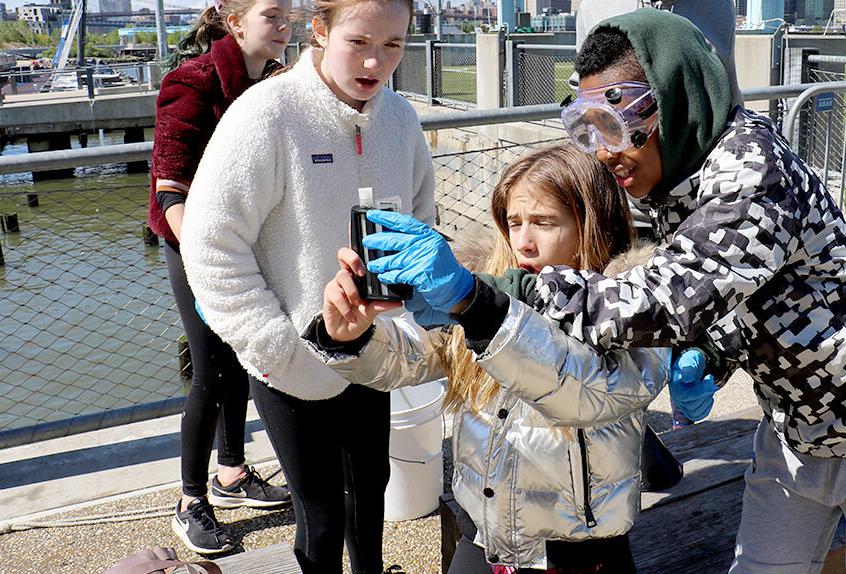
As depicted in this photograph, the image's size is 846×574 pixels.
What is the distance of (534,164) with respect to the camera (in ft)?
6.88

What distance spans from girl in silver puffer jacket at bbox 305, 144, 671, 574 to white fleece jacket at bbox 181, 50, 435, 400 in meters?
0.43

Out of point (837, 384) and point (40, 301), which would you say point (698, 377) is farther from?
point (40, 301)

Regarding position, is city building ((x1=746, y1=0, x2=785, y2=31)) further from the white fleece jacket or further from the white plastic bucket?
the white fleece jacket

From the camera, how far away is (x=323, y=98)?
8.04 ft

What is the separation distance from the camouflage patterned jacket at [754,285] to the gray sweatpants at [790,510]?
0.06 m

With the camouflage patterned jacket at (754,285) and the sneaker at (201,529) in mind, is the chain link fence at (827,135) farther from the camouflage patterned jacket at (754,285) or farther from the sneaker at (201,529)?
the sneaker at (201,529)

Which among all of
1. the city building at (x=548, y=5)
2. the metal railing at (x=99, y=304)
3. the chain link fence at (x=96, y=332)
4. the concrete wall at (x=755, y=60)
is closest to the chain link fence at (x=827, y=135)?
the metal railing at (x=99, y=304)

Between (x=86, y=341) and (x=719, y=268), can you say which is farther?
(x=86, y=341)

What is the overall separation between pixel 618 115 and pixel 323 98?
975 millimetres

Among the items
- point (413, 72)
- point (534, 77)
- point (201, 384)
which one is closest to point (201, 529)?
point (201, 384)

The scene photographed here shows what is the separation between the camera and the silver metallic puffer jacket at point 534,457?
1.92 meters

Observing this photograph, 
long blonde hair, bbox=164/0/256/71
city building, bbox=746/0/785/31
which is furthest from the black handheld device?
city building, bbox=746/0/785/31

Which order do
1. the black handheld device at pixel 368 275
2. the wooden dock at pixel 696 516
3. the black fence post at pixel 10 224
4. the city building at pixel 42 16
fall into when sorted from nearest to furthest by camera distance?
the black handheld device at pixel 368 275 < the wooden dock at pixel 696 516 < the black fence post at pixel 10 224 < the city building at pixel 42 16

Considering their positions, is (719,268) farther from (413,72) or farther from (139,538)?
(413,72)
